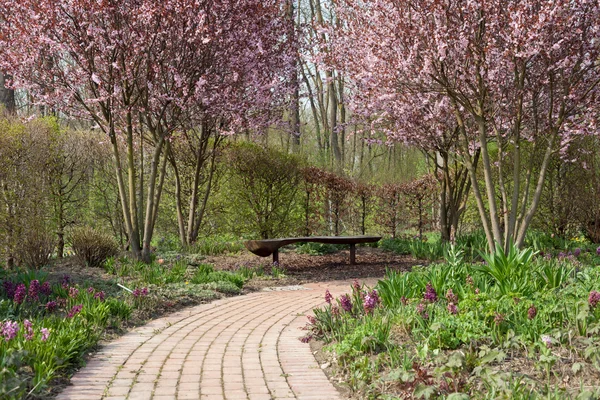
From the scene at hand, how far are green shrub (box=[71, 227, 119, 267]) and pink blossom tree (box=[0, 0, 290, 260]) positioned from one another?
60 cm

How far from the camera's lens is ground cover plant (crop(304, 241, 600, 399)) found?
342 cm

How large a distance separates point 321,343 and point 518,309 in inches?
67.4

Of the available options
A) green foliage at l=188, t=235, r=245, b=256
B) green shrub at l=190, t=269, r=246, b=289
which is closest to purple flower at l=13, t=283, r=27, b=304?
green shrub at l=190, t=269, r=246, b=289

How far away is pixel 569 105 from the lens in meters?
8.63

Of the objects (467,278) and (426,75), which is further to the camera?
(426,75)

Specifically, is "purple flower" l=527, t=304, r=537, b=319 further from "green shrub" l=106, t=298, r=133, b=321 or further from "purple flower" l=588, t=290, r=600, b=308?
"green shrub" l=106, t=298, r=133, b=321

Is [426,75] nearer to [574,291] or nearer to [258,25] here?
[574,291]

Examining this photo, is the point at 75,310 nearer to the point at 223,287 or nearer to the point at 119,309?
the point at 119,309

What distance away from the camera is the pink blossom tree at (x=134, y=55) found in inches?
354

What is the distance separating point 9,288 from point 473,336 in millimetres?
4851

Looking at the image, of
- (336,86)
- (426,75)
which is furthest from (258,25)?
(336,86)

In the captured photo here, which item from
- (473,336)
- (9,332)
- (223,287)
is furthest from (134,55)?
(473,336)

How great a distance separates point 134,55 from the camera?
944cm

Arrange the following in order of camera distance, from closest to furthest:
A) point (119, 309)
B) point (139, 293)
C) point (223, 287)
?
1. point (119, 309)
2. point (139, 293)
3. point (223, 287)
